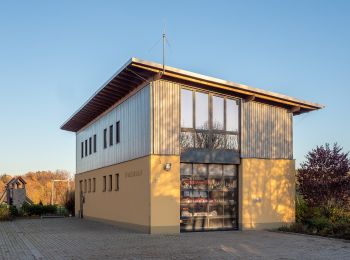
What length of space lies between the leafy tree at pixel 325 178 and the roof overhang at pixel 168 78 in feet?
7.38

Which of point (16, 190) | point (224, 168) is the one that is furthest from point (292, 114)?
point (16, 190)

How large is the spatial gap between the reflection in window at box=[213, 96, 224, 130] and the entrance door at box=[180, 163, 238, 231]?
66.6 inches

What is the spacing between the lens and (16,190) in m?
43.9

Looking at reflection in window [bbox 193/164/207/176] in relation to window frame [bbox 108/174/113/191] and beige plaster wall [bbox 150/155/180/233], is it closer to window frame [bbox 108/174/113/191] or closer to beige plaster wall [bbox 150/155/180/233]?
beige plaster wall [bbox 150/155/180/233]

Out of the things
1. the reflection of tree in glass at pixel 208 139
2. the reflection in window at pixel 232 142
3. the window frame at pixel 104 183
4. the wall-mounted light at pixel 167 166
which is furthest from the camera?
the window frame at pixel 104 183

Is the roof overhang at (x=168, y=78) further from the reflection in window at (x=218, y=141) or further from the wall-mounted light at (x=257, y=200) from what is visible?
the wall-mounted light at (x=257, y=200)

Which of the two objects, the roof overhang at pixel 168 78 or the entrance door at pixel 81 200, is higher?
the roof overhang at pixel 168 78

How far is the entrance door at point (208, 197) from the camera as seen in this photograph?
68.2 ft

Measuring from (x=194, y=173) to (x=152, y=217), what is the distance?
2.65m

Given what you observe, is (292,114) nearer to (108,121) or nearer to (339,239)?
(339,239)

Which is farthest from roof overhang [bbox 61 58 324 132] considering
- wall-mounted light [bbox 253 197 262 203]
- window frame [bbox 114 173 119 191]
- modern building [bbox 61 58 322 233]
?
wall-mounted light [bbox 253 197 262 203]

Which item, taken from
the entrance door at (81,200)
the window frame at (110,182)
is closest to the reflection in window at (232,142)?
the window frame at (110,182)

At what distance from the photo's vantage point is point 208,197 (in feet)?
69.7

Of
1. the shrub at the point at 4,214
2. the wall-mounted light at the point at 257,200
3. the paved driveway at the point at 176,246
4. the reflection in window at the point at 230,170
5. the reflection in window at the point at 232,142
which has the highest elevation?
the reflection in window at the point at 232,142
